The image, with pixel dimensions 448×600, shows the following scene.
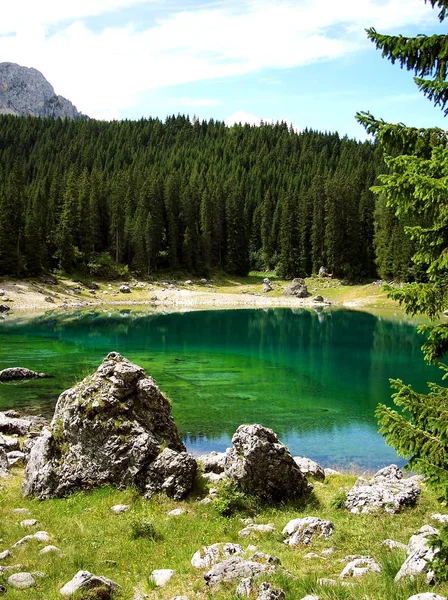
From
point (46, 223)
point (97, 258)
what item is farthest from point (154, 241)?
point (46, 223)

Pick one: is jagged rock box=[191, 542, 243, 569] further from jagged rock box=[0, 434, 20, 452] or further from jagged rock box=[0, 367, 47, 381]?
jagged rock box=[0, 367, 47, 381]

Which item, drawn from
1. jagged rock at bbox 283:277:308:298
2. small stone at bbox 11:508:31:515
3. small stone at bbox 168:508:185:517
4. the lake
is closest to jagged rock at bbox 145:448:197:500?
small stone at bbox 168:508:185:517

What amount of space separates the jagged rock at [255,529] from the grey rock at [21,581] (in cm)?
491

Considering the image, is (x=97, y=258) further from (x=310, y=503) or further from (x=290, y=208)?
(x=310, y=503)

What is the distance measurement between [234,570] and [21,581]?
Result: 378 centimetres

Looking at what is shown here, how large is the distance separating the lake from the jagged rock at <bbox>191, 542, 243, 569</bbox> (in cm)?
1316

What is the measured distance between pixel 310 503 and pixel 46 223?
93.9m

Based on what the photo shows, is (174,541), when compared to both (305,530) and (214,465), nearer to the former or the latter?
(305,530)

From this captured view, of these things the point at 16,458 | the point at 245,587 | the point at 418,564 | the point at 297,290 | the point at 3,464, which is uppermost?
the point at 297,290

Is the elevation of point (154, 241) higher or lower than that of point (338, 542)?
higher

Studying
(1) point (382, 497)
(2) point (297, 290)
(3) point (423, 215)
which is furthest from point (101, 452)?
(2) point (297, 290)

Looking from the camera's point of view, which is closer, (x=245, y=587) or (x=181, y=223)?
(x=245, y=587)

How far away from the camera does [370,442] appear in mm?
27078

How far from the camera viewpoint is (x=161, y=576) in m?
10.3
